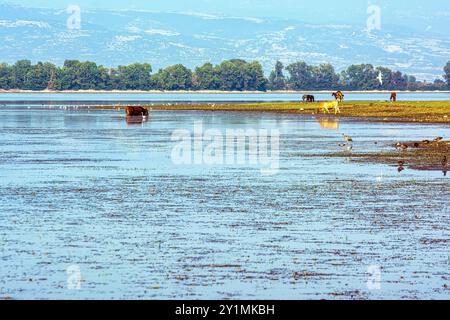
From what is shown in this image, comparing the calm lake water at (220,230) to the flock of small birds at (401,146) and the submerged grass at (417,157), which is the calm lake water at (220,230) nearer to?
the flock of small birds at (401,146)

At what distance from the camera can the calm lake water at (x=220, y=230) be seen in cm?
2009

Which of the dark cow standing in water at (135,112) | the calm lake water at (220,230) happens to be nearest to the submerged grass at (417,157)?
the calm lake water at (220,230)

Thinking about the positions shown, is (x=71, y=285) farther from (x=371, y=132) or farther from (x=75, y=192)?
(x=371, y=132)

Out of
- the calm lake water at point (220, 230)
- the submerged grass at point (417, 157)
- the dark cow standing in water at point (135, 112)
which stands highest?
the calm lake water at point (220, 230)

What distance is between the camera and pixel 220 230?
85.7 ft

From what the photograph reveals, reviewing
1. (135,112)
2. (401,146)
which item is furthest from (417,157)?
(135,112)

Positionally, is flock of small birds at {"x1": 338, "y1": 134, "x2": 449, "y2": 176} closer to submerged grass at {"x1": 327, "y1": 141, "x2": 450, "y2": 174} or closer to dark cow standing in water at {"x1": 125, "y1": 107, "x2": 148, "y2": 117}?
submerged grass at {"x1": 327, "y1": 141, "x2": 450, "y2": 174}

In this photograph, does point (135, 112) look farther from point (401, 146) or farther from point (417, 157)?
point (417, 157)

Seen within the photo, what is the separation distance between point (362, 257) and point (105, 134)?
151 ft

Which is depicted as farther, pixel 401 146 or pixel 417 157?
pixel 401 146

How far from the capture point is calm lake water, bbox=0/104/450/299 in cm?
2009

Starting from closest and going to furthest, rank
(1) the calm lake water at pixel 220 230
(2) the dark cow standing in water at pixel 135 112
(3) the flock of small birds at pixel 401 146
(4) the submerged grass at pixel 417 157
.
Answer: (1) the calm lake water at pixel 220 230
(3) the flock of small birds at pixel 401 146
(4) the submerged grass at pixel 417 157
(2) the dark cow standing in water at pixel 135 112

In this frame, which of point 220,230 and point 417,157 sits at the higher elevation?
point 220,230

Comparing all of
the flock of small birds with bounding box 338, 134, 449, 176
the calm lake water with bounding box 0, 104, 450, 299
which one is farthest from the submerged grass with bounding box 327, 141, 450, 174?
the calm lake water with bounding box 0, 104, 450, 299
